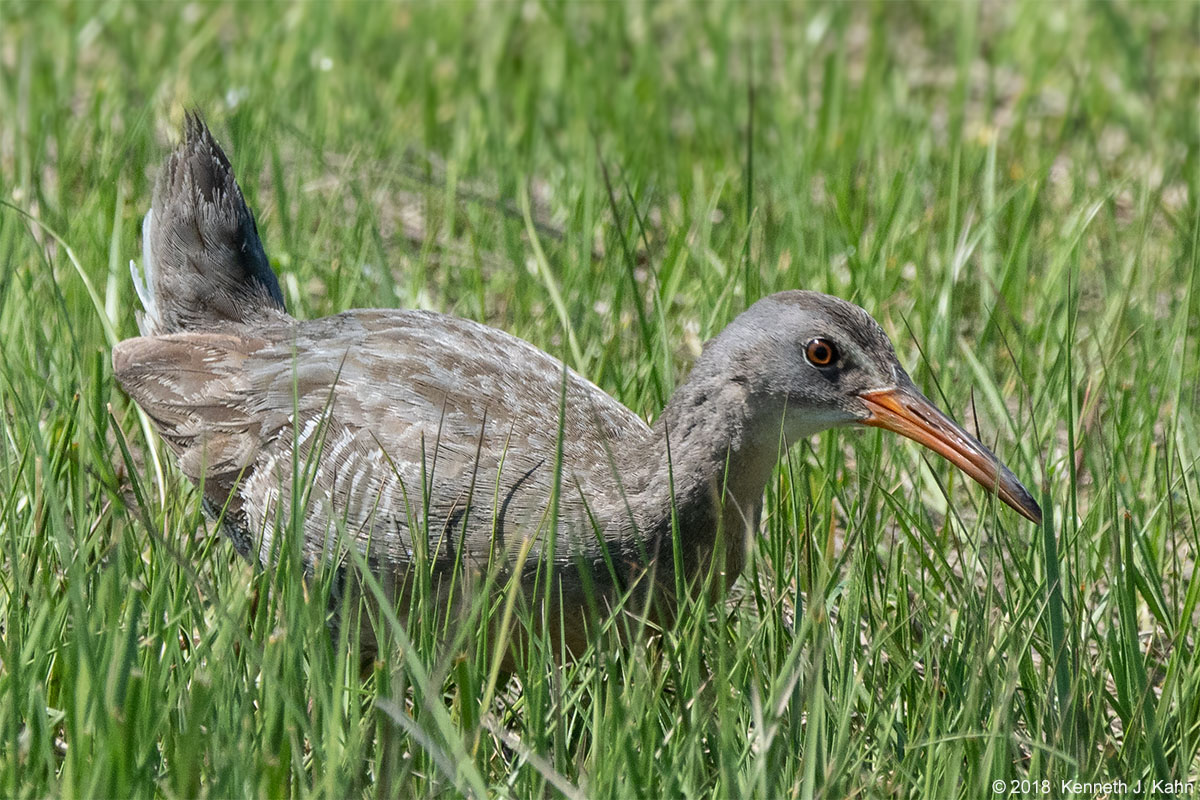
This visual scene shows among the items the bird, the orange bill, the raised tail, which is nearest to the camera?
the orange bill

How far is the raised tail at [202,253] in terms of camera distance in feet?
13.8

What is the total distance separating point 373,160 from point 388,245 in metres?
0.36

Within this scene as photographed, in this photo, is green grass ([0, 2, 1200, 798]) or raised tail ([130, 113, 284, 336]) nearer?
green grass ([0, 2, 1200, 798])

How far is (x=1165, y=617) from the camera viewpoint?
3.23 m

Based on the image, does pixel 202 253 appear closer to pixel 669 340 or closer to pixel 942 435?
pixel 669 340

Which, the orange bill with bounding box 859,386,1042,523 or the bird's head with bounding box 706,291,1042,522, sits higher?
the bird's head with bounding box 706,291,1042,522

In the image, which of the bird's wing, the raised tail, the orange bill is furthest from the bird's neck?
the raised tail

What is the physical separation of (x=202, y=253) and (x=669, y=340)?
1337 millimetres

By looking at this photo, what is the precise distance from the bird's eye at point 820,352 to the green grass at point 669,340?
30 cm

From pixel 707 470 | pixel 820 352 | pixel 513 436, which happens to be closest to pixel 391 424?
pixel 513 436

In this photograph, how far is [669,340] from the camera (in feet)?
13.8

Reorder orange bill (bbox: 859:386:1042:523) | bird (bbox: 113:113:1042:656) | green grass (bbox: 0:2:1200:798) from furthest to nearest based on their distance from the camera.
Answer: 1. bird (bbox: 113:113:1042:656)
2. orange bill (bbox: 859:386:1042:523)
3. green grass (bbox: 0:2:1200:798)

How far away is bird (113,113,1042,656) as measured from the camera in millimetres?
3188

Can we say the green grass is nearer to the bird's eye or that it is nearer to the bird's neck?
the bird's neck
